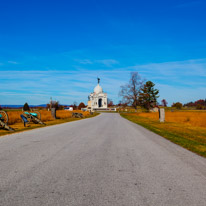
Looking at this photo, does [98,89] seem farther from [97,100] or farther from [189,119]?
[189,119]

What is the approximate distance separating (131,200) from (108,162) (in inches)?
91.3

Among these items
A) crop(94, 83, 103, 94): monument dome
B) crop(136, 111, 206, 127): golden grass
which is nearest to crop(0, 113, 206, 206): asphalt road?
crop(136, 111, 206, 127): golden grass

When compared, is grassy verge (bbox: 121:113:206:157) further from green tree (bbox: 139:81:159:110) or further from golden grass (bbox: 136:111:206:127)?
green tree (bbox: 139:81:159:110)

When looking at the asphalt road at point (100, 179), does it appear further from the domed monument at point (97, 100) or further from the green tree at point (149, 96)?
the domed monument at point (97, 100)

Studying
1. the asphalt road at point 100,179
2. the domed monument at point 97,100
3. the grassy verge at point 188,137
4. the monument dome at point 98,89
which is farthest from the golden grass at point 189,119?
the monument dome at point 98,89

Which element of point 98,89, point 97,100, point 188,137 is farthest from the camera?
point 98,89

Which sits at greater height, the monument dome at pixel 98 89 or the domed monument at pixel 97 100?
the monument dome at pixel 98 89

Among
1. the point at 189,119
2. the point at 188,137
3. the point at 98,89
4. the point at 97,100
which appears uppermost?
the point at 98,89

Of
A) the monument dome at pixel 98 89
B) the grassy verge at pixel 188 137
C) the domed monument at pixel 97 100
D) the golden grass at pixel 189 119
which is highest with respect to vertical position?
the monument dome at pixel 98 89

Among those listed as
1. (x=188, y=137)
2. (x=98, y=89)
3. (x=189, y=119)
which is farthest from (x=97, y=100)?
(x=188, y=137)

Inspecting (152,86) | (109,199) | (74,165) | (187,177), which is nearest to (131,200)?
(109,199)

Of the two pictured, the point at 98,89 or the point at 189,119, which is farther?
the point at 98,89

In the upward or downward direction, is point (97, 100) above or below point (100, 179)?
above

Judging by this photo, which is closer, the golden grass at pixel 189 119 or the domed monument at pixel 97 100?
the golden grass at pixel 189 119
